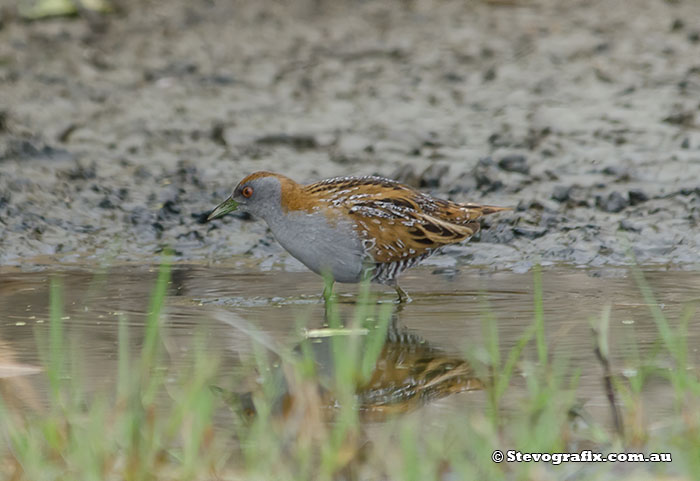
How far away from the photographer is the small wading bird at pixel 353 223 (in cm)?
616

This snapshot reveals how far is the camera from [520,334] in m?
5.22

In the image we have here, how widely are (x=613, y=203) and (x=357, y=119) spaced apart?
2.69m

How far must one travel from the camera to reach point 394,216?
630cm

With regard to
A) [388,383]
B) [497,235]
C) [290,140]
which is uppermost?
[290,140]

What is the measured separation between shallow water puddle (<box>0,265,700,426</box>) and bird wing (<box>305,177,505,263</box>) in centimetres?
25

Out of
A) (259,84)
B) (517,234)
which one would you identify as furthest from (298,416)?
(259,84)

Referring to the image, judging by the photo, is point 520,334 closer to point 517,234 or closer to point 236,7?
point 517,234

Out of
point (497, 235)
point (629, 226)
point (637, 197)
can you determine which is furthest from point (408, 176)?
point (629, 226)

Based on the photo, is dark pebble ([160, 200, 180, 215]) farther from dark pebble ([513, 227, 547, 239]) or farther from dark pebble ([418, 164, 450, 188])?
dark pebble ([513, 227, 547, 239])

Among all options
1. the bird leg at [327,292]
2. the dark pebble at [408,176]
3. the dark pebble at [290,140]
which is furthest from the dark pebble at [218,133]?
the bird leg at [327,292]

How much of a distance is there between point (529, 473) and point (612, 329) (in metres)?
2.15

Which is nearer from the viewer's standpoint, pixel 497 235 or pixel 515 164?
pixel 497 235

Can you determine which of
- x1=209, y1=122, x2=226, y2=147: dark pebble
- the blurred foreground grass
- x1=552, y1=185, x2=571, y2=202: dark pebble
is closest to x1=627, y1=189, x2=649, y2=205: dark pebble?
x1=552, y1=185, x2=571, y2=202: dark pebble

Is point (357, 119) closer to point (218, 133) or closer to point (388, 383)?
point (218, 133)
